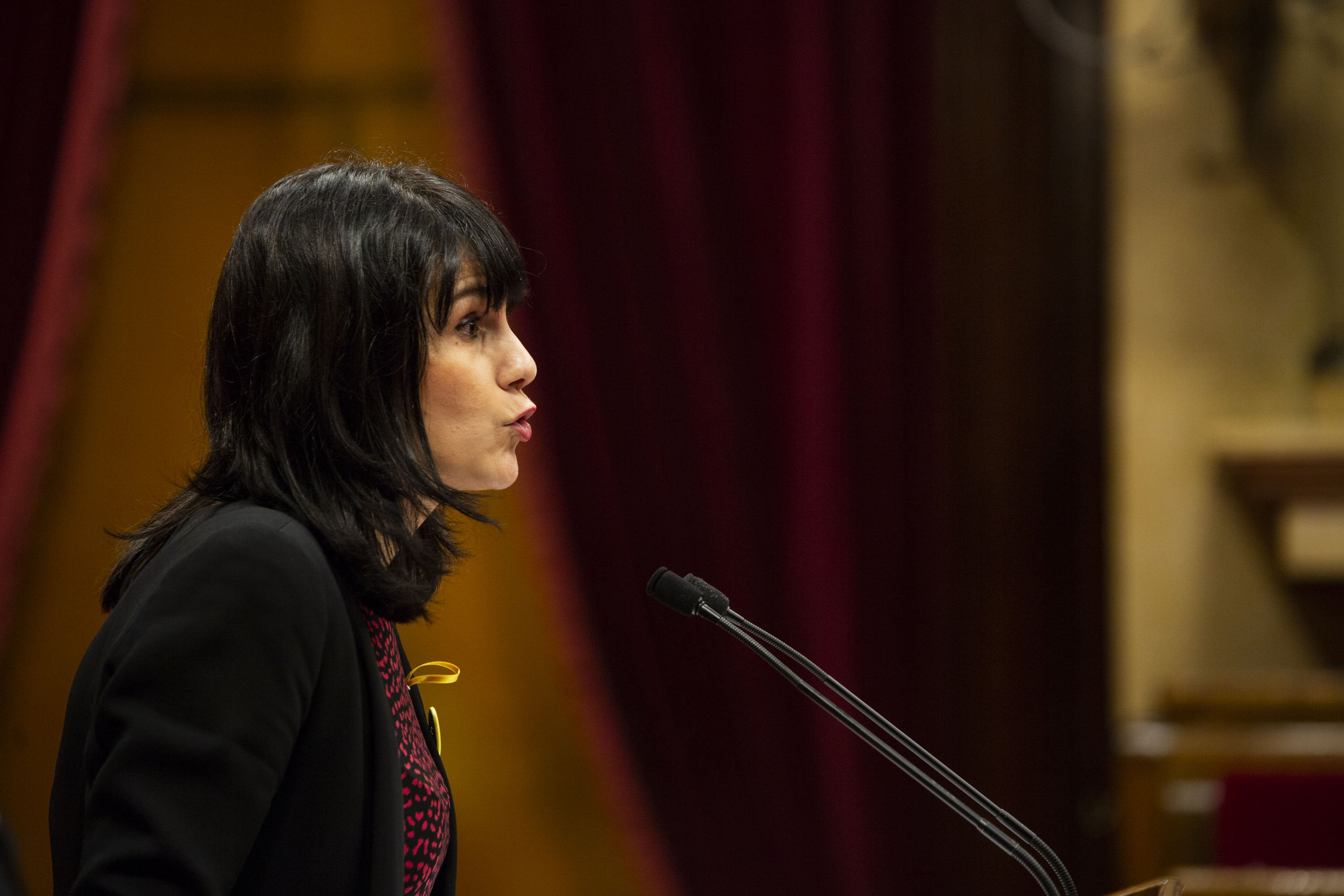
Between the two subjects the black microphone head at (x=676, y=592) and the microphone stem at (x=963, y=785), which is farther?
the black microphone head at (x=676, y=592)

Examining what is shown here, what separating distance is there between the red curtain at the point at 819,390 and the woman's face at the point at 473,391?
4.78 ft

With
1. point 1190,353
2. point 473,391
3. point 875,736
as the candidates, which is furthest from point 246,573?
point 1190,353

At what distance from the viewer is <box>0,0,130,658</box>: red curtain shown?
2633 millimetres

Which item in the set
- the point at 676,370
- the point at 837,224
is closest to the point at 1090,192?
the point at 837,224

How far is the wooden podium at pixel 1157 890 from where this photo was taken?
96 centimetres

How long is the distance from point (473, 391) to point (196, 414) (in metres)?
1.79

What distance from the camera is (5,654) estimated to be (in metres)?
2.77

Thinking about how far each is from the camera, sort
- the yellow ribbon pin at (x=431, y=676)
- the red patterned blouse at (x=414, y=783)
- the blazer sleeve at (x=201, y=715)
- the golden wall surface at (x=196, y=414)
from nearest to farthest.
→ the blazer sleeve at (x=201, y=715) < the red patterned blouse at (x=414, y=783) < the yellow ribbon pin at (x=431, y=676) < the golden wall surface at (x=196, y=414)

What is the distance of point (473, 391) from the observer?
3.72 feet

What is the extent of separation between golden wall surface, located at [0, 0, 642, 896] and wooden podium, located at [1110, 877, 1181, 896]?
183 centimetres

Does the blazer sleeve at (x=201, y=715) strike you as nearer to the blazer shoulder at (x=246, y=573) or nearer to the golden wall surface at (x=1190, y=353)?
the blazer shoulder at (x=246, y=573)

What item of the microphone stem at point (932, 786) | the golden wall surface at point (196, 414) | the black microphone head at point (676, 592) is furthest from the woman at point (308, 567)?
the golden wall surface at point (196, 414)

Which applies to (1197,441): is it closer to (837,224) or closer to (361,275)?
(837,224)

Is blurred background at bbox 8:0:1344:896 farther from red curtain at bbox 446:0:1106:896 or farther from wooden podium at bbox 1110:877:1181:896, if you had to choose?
wooden podium at bbox 1110:877:1181:896
